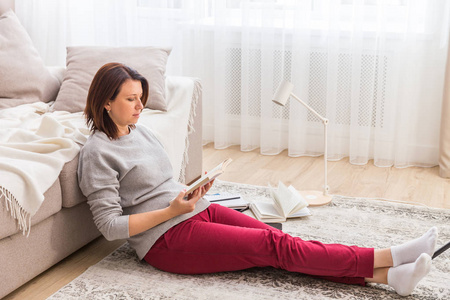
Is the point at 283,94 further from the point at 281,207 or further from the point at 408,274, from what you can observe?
the point at 408,274

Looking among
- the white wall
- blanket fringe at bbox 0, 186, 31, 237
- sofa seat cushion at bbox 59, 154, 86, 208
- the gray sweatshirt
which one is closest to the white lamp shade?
the gray sweatshirt

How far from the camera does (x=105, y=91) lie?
2133 mm

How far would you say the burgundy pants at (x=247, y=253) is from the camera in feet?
6.56

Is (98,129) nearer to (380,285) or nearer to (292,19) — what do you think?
(380,285)

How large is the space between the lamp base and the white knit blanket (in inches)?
25.1

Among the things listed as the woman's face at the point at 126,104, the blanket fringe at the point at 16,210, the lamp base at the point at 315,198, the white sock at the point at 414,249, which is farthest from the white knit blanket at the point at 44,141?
the white sock at the point at 414,249

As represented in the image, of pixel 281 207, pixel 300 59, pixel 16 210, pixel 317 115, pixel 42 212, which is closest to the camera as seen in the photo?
pixel 16 210

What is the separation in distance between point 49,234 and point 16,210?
0.86 feet

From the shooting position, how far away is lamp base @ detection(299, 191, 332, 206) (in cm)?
289

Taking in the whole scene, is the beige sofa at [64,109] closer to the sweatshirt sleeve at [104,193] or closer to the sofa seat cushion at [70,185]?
the sofa seat cushion at [70,185]

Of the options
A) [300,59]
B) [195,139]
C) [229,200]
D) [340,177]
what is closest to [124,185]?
[229,200]

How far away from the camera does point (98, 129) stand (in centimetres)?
219

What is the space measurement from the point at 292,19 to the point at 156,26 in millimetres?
921

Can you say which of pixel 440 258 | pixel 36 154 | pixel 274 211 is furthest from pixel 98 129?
pixel 440 258
